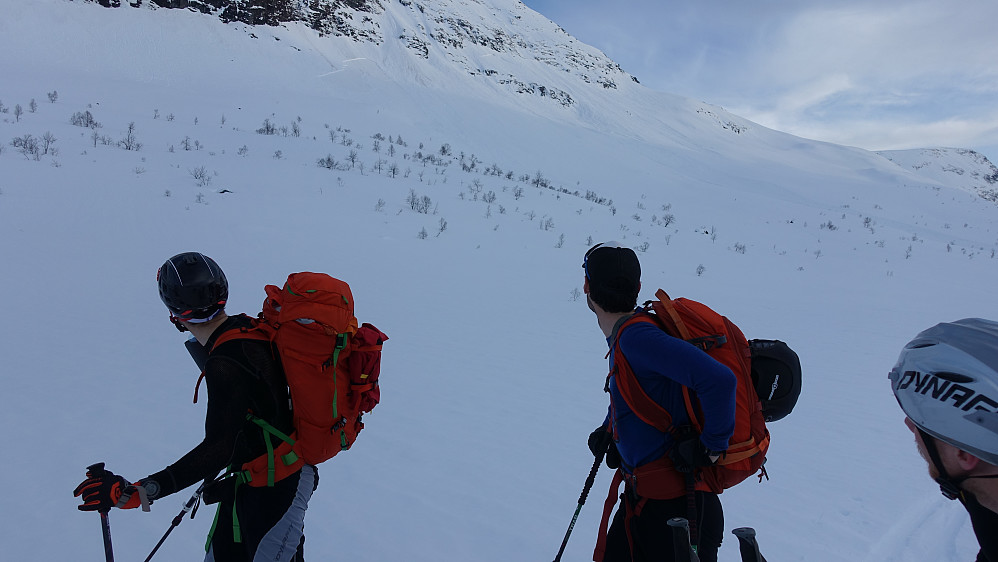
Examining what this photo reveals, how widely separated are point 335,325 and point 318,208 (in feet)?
29.2

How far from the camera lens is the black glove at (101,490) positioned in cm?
158

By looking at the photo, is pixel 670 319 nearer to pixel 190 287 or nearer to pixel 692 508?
pixel 692 508

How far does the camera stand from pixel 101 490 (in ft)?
5.27

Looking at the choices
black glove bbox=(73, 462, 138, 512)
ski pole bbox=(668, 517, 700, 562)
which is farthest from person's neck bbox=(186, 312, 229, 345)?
ski pole bbox=(668, 517, 700, 562)

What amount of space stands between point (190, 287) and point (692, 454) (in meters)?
1.92

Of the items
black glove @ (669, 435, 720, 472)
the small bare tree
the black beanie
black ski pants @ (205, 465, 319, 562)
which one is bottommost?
the small bare tree

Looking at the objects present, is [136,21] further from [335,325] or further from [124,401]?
[335,325]

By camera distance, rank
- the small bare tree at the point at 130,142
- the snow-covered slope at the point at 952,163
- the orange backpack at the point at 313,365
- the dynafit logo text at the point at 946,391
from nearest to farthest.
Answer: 1. the dynafit logo text at the point at 946,391
2. the orange backpack at the point at 313,365
3. the small bare tree at the point at 130,142
4. the snow-covered slope at the point at 952,163

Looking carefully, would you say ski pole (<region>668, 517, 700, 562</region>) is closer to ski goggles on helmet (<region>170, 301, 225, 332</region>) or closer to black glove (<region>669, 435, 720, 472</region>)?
black glove (<region>669, 435, 720, 472</region>)

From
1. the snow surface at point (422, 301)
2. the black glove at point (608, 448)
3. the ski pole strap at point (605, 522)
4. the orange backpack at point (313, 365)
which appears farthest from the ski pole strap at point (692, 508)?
the snow surface at point (422, 301)

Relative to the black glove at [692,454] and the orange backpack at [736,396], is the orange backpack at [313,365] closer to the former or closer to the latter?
the orange backpack at [736,396]

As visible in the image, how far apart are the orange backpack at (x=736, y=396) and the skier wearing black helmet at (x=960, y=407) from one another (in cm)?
51

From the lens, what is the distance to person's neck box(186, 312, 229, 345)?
1.94 metres

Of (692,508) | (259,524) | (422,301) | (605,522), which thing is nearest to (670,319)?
(692,508)
